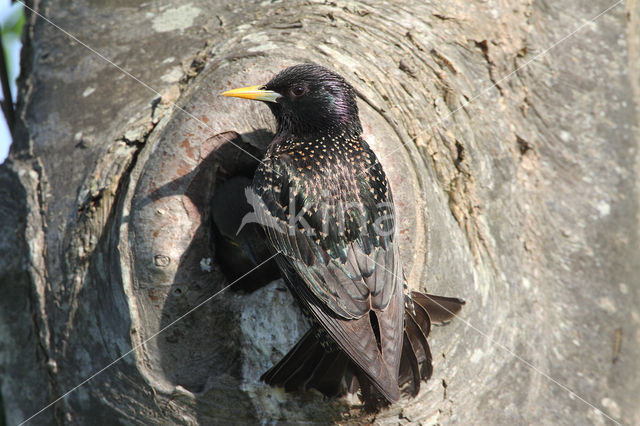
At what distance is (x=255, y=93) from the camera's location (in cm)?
268

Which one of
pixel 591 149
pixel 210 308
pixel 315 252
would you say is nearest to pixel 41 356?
pixel 210 308

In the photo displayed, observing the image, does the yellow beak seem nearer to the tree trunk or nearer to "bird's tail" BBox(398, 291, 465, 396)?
the tree trunk

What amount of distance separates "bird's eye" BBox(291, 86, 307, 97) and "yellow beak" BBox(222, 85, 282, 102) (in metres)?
0.07

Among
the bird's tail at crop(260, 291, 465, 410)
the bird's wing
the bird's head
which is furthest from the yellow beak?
the bird's tail at crop(260, 291, 465, 410)

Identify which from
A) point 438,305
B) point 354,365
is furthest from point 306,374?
point 438,305

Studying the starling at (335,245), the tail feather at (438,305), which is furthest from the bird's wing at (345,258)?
the tail feather at (438,305)

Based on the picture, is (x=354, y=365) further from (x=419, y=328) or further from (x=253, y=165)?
(x=253, y=165)

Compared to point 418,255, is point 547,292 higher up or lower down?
lower down

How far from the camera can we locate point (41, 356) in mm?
2807

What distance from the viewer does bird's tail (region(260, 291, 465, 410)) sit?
2311mm

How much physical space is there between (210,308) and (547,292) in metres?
1.65

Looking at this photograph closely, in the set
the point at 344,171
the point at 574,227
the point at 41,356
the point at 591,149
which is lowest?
the point at 41,356

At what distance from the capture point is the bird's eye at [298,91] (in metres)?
2.77

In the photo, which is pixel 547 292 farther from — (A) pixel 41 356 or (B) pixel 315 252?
(A) pixel 41 356
